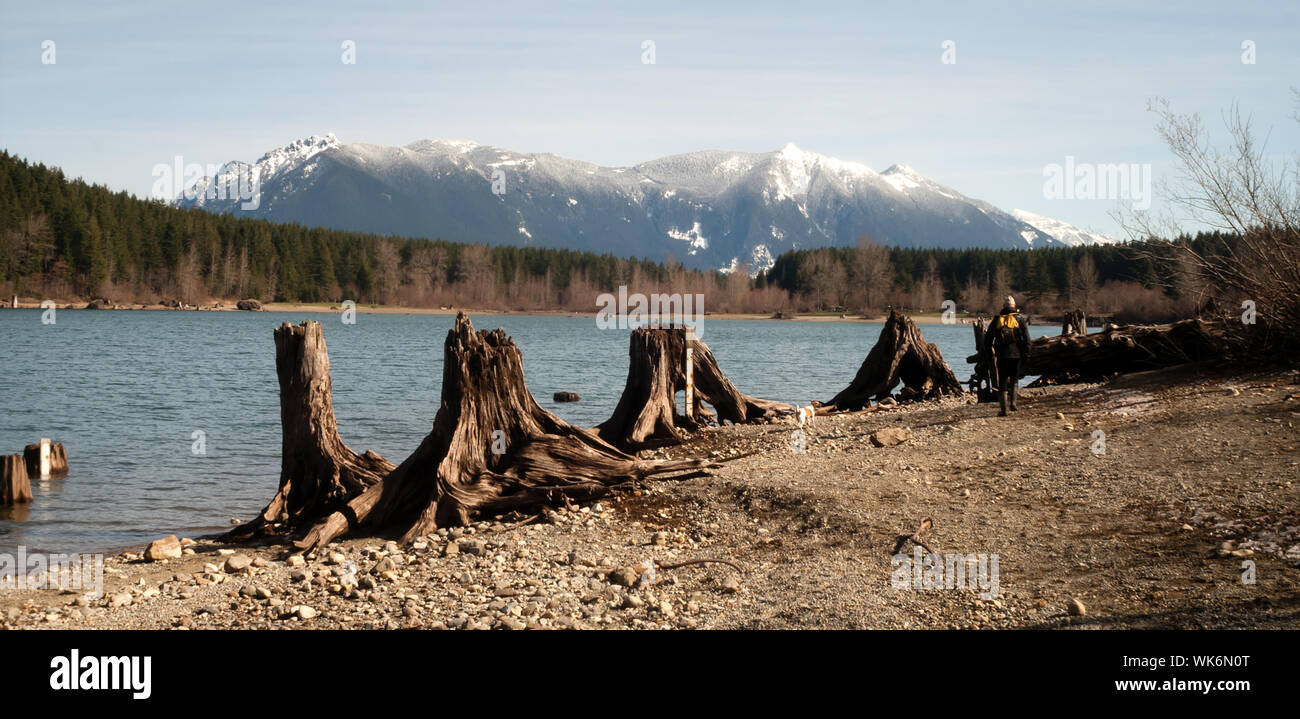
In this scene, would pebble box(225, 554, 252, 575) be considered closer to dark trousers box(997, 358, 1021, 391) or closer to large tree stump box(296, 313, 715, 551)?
large tree stump box(296, 313, 715, 551)

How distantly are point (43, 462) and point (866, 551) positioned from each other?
1780 cm

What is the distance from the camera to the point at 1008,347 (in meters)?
17.0

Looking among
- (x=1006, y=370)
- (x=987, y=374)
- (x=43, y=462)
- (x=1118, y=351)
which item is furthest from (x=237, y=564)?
(x=1118, y=351)

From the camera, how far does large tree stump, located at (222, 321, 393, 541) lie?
14367 millimetres

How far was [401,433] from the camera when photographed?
89.6ft

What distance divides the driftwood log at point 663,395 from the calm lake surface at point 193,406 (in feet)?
23.0

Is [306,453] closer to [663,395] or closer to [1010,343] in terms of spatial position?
[663,395]

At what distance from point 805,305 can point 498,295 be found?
58.8m

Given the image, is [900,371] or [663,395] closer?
[663,395]

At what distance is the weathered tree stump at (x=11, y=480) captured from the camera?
17016 mm

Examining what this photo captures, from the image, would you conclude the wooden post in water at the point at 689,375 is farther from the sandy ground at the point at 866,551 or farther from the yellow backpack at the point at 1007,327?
the yellow backpack at the point at 1007,327

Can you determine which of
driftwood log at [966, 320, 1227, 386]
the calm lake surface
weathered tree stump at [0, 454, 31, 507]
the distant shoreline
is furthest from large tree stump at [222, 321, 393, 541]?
the distant shoreline

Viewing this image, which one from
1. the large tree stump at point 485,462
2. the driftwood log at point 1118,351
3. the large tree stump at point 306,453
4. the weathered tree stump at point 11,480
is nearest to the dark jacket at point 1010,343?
the driftwood log at point 1118,351
